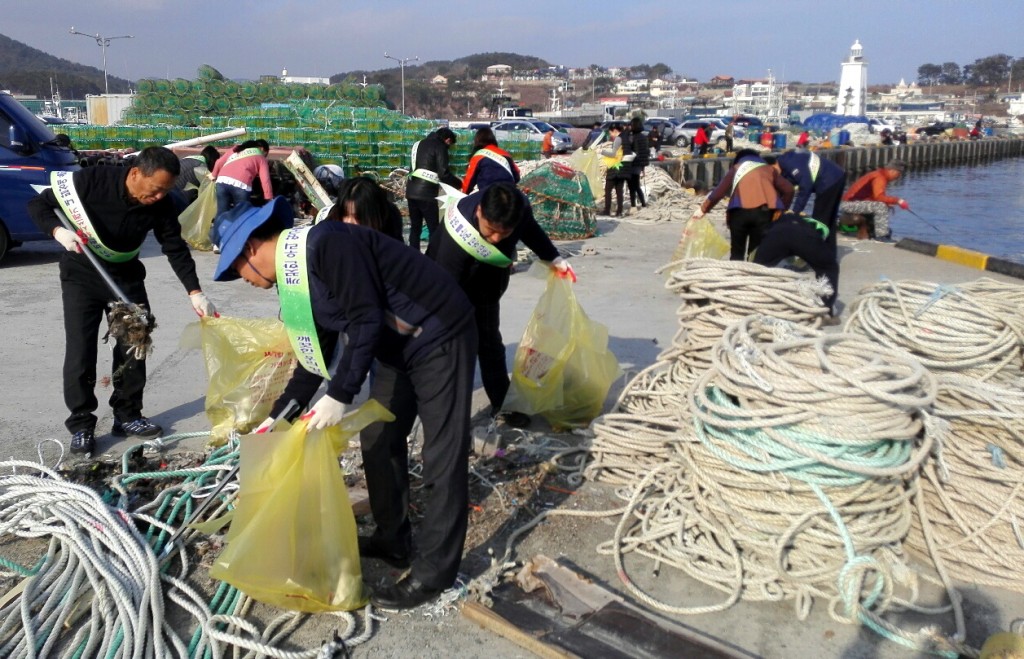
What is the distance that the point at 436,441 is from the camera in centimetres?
294

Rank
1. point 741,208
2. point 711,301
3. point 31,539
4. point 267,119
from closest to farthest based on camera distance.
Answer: point 31,539 → point 711,301 → point 741,208 → point 267,119

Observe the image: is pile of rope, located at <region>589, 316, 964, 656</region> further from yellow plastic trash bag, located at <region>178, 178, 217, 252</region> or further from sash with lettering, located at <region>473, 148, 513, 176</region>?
yellow plastic trash bag, located at <region>178, 178, 217, 252</region>

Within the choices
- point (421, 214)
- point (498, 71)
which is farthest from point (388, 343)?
point (498, 71)

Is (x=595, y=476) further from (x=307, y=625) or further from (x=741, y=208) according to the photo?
(x=741, y=208)

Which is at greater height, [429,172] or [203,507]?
[429,172]

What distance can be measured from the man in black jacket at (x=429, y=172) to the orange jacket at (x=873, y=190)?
603cm

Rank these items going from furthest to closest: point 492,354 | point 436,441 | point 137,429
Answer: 1. point 492,354
2. point 137,429
3. point 436,441

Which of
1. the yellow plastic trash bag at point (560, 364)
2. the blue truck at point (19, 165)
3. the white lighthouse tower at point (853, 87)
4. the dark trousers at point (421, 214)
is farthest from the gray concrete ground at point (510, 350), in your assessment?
the white lighthouse tower at point (853, 87)

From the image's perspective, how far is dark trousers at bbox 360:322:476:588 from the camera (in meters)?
2.88

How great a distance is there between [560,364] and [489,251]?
83 cm

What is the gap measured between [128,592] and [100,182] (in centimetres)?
223

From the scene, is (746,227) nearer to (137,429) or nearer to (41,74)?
(137,429)

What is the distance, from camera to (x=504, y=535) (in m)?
3.56

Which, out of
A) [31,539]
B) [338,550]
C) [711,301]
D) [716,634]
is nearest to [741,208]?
[711,301]
